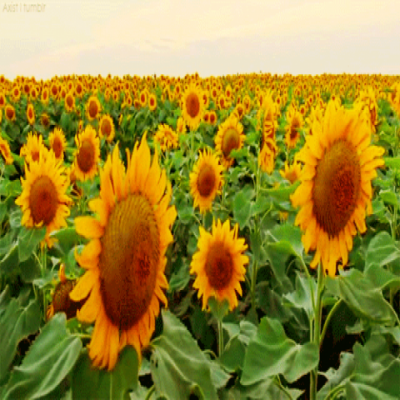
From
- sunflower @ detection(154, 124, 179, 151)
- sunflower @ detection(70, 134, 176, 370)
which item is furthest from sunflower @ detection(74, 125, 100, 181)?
sunflower @ detection(70, 134, 176, 370)

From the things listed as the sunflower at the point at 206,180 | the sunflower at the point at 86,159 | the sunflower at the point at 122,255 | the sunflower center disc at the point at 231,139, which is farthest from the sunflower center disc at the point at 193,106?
the sunflower at the point at 122,255

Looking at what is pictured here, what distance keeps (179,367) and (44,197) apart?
182cm

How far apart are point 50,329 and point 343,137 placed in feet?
3.66

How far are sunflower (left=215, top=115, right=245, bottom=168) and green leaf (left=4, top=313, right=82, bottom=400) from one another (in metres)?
4.17

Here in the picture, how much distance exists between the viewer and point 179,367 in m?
1.43

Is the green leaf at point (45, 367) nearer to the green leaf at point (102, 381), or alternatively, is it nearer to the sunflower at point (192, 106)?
the green leaf at point (102, 381)

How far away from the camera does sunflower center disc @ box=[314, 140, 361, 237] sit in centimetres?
204

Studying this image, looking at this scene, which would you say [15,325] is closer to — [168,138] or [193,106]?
[193,106]

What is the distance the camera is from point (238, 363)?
7.86 feet

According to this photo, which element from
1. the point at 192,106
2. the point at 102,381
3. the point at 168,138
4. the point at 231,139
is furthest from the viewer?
the point at 168,138

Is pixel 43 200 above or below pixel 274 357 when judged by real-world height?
above

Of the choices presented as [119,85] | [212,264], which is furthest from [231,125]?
[119,85]

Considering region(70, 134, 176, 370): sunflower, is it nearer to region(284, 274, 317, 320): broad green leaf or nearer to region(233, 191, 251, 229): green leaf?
region(284, 274, 317, 320): broad green leaf

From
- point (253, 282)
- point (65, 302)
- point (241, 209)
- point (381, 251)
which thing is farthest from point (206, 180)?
point (65, 302)
